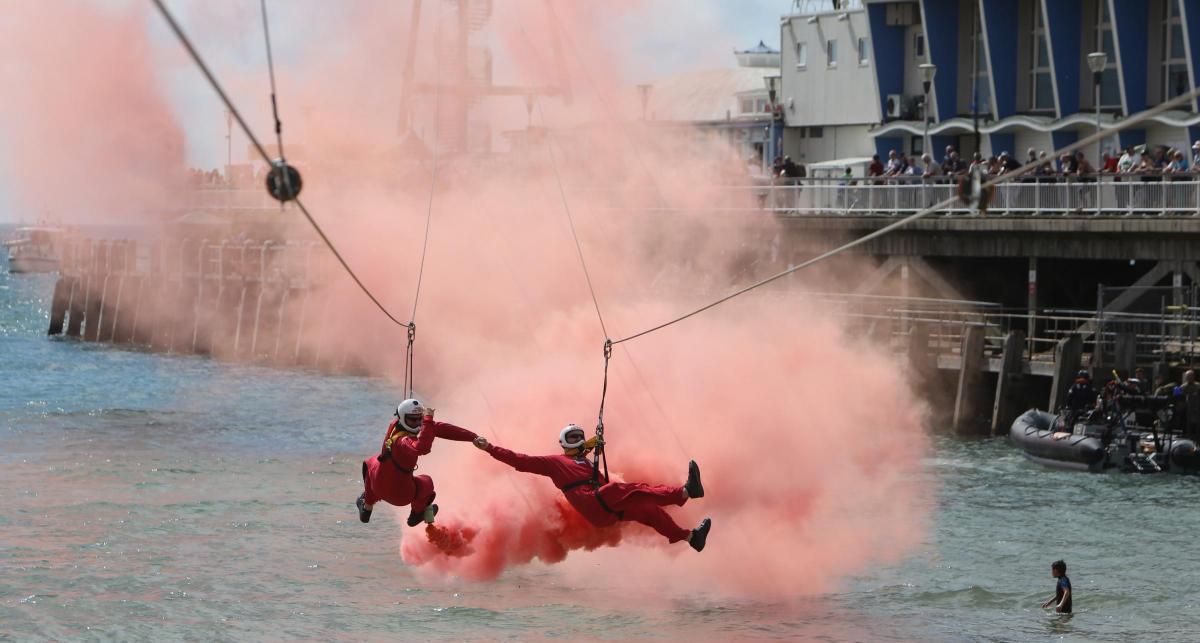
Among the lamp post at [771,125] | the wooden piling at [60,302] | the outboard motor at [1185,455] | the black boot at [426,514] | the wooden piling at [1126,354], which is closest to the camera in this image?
the black boot at [426,514]

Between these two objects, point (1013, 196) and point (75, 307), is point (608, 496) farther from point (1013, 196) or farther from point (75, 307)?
point (75, 307)

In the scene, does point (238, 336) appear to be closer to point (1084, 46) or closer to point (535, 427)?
point (1084, 46)

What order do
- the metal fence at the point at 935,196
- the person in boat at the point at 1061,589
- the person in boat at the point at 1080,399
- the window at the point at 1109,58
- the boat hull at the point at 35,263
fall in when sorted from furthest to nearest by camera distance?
the boat hull at the point at 35,263
the window at the point at 1109,58
the metal fence at the point at 935,196
the person in boat at the point at 1080,399
the person in boat at the point at 1061,589

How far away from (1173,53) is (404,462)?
36.8 metres

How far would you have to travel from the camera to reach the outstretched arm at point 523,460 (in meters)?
19.3

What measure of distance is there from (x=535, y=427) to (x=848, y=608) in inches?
196

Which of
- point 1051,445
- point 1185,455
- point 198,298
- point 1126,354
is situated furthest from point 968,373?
point 198,298

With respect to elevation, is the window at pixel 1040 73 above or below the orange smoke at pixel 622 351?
above

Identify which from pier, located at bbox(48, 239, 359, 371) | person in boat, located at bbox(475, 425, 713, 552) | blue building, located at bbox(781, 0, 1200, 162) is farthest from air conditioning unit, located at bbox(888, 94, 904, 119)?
person in boat, located at bbox(475, 425, 713, 552)

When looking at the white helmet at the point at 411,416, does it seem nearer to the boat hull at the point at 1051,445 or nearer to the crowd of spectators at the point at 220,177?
the boat hull at the point at 1051,445

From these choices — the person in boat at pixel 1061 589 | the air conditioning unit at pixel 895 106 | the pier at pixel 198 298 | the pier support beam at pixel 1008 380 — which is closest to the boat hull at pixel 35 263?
the pier at pixel 198 298

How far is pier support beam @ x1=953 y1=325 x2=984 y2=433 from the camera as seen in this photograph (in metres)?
39.3

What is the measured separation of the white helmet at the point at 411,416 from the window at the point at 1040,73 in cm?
3894

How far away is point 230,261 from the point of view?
6494 centimetres
